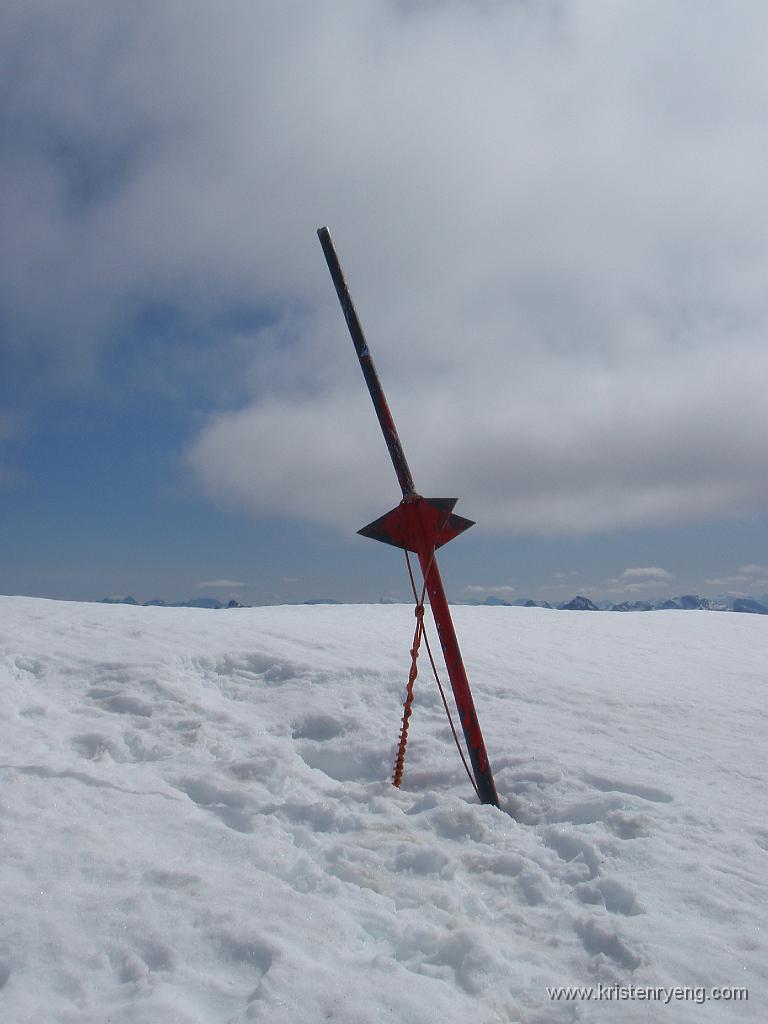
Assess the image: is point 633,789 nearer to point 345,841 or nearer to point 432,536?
point 345,841

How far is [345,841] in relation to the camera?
5086 millimetres

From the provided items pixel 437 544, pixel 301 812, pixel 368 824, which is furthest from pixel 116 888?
pixel 437 544

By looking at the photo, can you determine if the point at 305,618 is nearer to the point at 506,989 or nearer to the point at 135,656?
the point at 135,656

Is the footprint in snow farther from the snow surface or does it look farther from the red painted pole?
the red painted pole

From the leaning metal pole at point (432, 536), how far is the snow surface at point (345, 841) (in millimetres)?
526

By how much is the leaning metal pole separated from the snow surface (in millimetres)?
526

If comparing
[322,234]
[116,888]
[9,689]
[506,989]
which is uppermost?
[322,234]

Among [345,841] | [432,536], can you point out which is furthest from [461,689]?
[345,841]

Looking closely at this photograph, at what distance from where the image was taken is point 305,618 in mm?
13625

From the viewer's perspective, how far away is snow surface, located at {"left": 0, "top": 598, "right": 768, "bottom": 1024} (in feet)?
11.4

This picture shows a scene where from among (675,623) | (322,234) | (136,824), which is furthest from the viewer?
(675,623)

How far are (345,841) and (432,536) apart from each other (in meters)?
2.75

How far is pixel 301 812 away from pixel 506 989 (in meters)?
2.41

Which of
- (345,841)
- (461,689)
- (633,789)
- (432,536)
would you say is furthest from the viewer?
(633,789)
